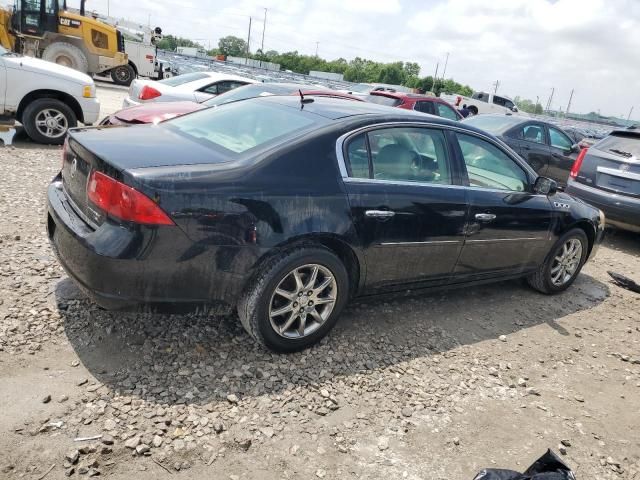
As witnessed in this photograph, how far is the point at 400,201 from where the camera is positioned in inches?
137

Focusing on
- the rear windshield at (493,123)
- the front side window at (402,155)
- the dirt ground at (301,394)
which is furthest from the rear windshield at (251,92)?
the front side window at (402,155)

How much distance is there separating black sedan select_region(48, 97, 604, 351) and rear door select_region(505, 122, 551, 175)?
18.8 feet

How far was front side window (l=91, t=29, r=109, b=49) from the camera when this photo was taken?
19.7 m

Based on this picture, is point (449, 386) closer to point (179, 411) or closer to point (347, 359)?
point (347, 359)

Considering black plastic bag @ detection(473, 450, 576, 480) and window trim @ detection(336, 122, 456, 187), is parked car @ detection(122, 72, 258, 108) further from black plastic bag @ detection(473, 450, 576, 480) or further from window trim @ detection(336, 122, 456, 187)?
black plastic bag @ detection(473, 450, 576, 480)

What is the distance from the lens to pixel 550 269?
4.93 m

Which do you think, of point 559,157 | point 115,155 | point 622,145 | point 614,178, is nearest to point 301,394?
point 115,155

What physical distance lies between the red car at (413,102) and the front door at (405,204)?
7.55 metres

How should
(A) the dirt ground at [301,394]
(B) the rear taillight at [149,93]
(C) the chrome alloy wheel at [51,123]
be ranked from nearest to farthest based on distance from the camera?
(A) the dirt ground at [301,394] < (C) the chrome alloy wheel at [51,123] < (B) the rear taillight at [149,93]

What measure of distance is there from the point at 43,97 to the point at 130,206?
255 inches

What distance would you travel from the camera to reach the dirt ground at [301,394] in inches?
97.2

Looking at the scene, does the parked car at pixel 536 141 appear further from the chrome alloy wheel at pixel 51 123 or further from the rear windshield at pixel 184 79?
the chrome alloy wheel at pixel 51 123

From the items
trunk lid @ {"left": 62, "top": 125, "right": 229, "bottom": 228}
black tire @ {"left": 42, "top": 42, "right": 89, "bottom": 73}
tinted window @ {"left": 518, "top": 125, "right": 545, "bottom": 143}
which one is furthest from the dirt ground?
black tire @ {"left": 42, "top": 42, "right": 89, "bottom": 73}

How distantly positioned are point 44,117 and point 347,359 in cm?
691
